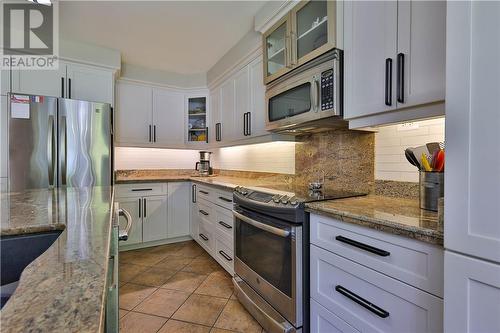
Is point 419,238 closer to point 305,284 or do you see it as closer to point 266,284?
point 305,284

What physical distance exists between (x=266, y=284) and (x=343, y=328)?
57 centimetres

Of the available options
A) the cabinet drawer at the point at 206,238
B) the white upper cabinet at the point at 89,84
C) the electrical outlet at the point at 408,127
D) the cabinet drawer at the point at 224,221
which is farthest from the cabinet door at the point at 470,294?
the white upper cabinet at the point at 89,84

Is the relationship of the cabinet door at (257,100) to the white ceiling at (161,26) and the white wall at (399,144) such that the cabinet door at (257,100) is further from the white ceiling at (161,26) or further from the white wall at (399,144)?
the white wall at (399,144)

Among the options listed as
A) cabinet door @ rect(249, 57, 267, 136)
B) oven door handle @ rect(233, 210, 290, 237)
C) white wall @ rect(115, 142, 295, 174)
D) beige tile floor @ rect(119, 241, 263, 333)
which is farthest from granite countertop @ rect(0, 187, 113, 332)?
white wall @ rect(115, 142, 295, 174)

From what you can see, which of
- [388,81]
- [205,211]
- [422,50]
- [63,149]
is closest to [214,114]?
[205,211]

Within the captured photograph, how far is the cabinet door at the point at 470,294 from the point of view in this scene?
0.70 m

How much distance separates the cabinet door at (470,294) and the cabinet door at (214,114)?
289 cm

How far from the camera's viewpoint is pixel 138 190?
10.4 feet

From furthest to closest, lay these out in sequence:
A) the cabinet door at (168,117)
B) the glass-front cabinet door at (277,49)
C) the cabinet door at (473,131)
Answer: the cabinet door at (168,117)
the glass-front cabinet door at (277,49)
the cabinet door at (473,131)

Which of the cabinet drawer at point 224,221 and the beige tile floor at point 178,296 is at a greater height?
the cabinet drawer at point 224,221

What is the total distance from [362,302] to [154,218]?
109 inches

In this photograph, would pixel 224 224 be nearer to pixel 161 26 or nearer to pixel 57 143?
pixel 57 143

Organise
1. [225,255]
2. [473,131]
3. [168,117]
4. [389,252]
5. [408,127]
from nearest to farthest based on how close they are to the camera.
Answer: [473,131] → [389,252] → [408,127] → [225,255] → [168,117]

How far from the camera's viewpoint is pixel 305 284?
141 centimetres
